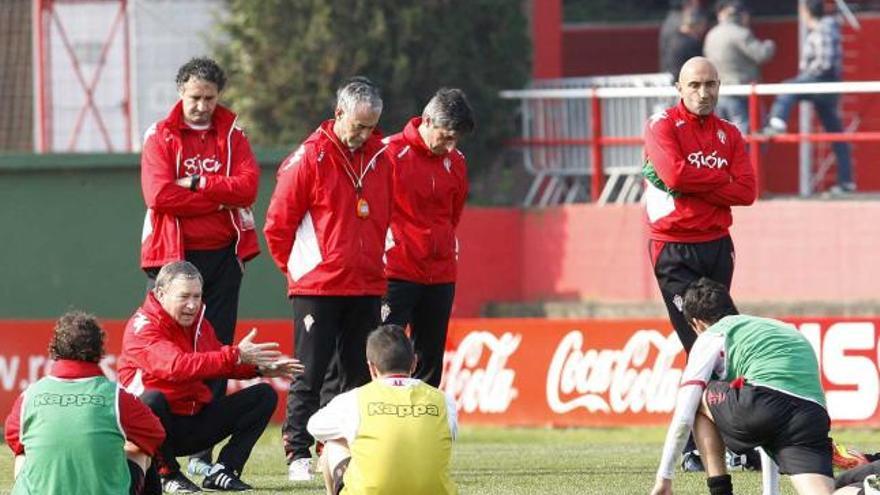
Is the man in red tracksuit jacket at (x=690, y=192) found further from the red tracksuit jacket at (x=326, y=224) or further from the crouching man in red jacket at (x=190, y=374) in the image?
the crouching man in red jacket at (x=190, y=374)

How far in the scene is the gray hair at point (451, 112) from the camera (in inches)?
467

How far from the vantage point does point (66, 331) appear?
9250 millimetres

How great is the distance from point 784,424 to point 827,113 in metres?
10.4

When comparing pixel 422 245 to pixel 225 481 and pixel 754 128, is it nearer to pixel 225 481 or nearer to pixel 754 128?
pixel 225 481

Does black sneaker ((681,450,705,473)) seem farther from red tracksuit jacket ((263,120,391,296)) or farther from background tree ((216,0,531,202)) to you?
background tree ((216,0,531,202))

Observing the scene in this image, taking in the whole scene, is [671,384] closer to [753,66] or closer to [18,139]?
[753,66]

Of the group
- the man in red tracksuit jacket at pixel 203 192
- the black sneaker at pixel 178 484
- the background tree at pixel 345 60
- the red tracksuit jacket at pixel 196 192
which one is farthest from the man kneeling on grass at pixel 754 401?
the background tree at pixel 345 60

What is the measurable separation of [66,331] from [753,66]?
12.3 metres

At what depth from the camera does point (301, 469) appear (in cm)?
1159

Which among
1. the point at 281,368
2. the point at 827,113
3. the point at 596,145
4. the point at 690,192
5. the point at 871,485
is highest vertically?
the point at 827,113

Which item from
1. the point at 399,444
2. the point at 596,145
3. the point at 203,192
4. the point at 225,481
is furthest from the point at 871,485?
the point at 596,145

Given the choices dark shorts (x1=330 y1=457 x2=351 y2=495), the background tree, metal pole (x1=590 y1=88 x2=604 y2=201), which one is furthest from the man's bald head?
the background tree

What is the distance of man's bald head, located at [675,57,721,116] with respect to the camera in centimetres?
1185

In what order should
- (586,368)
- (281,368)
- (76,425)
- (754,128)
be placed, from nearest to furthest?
(76,425), (281,368), (586,368), (754,128)
